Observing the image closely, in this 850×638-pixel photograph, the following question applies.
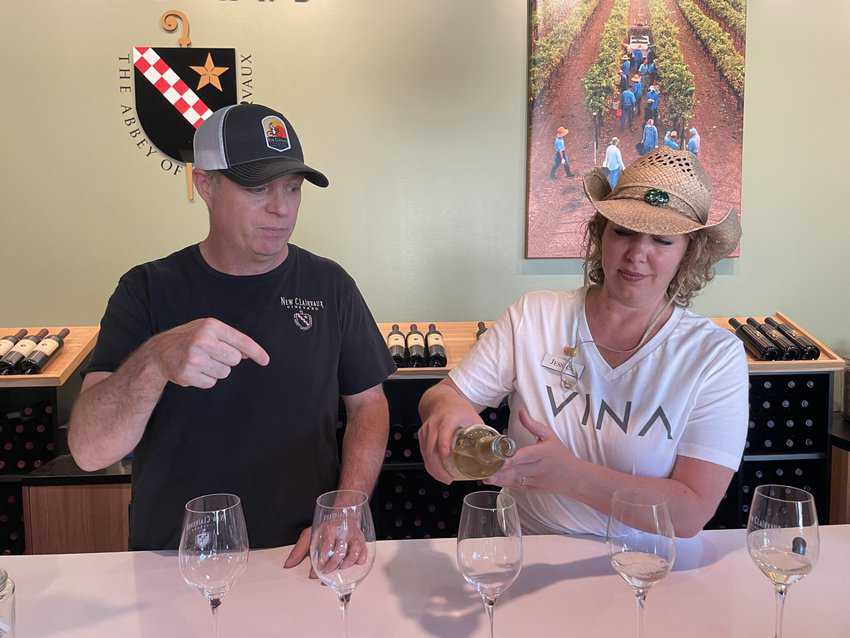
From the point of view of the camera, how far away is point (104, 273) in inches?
135

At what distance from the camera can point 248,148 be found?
69.0 inches

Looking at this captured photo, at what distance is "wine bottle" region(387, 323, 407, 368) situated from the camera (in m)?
3.02

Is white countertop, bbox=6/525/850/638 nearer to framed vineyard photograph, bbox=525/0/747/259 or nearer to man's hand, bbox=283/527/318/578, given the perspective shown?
man's hand, bbox=283/527/318/578

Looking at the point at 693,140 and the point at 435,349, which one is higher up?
the point at 693,140

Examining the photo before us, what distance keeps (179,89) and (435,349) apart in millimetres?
1755

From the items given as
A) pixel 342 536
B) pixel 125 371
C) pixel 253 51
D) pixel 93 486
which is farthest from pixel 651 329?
pixel 253 51

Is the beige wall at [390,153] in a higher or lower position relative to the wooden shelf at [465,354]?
higher

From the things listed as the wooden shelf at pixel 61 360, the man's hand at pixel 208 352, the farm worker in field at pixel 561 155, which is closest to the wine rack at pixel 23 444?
the wooden shelf at pixel 61 360

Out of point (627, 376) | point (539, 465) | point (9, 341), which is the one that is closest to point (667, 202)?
point (627, 376)

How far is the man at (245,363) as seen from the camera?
1.75 metres

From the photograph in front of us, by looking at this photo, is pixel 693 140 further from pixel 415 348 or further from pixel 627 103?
pixel 415 348

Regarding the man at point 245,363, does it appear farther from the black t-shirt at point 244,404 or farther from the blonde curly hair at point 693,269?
the blonde curly hair at point 693,269

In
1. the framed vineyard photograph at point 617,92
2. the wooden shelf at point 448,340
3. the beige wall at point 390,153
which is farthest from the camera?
the framed vineyard photograph at point 617,92

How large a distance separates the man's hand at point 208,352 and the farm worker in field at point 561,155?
8.35 ft
